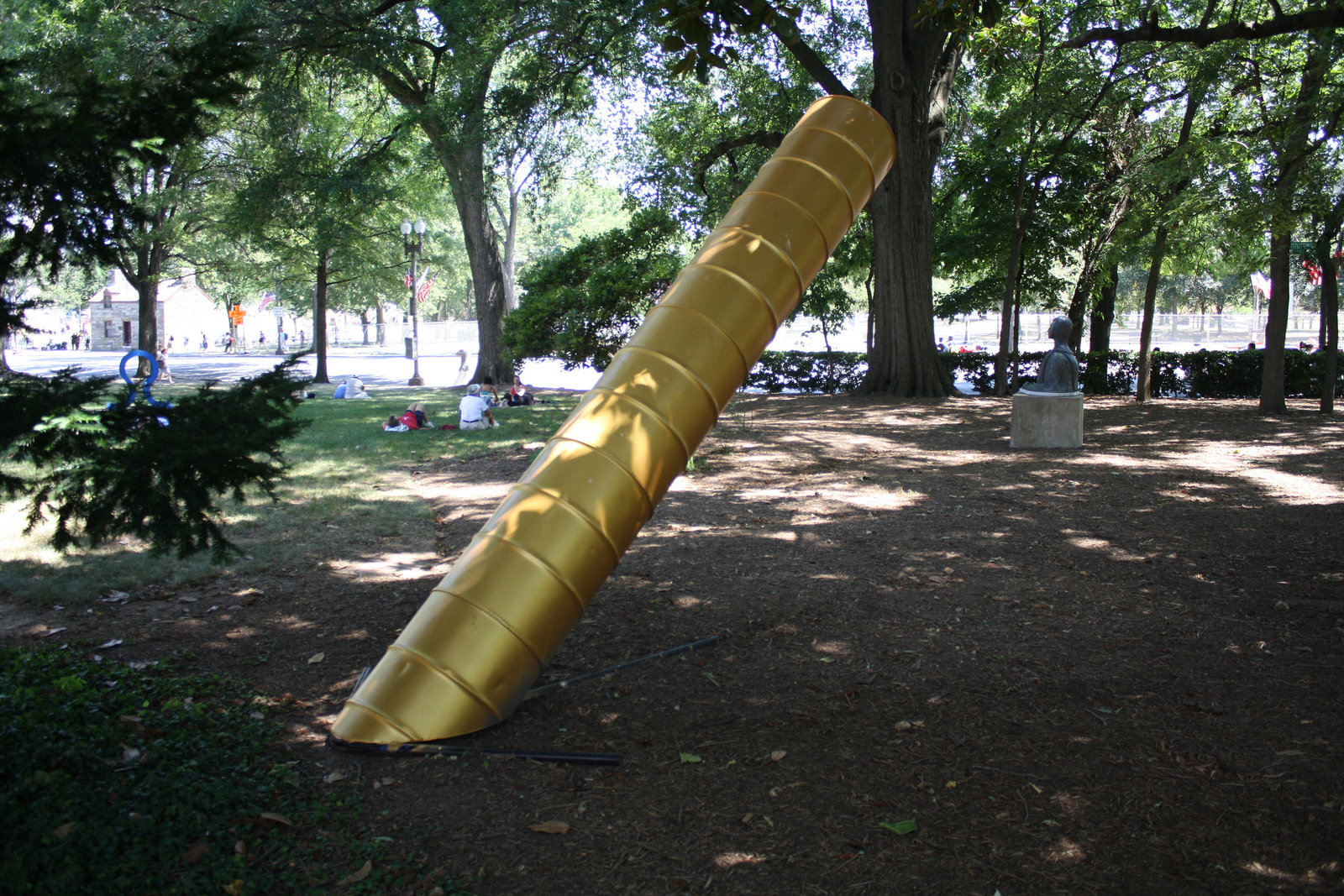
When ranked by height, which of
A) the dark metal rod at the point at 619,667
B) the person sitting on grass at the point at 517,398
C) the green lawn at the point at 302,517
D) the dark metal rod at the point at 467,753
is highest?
the person sitting on grass at the point at 517,398

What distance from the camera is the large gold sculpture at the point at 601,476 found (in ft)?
14.6

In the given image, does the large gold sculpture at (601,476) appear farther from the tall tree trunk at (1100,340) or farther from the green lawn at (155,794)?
the tall tree trunk at (1100,340)

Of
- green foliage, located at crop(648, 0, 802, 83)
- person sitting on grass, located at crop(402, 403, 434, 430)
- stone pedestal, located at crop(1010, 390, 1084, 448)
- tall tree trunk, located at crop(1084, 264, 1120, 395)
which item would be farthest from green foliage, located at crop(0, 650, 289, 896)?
tall tree trunk, located at crop(1084, 264, 1120, 395)

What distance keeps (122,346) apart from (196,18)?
55.5 meters

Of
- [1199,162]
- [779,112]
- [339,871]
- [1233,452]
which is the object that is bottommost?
[339,871]

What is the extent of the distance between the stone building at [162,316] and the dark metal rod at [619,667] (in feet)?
196

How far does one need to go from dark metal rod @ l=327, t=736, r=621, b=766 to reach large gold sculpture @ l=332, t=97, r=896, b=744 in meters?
0.04

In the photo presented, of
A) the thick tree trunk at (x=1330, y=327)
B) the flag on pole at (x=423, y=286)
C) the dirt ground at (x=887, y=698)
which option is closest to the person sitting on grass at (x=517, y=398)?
the dirt ground at (x=887, y=698)

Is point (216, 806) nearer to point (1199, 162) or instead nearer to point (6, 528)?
point (6, 528)

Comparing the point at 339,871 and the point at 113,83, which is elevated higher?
the point at 113,83

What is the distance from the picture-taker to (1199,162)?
46.6 ft

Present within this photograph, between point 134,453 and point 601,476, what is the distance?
6.83 feet

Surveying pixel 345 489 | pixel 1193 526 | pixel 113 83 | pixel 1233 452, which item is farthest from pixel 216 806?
pixel 1233 452

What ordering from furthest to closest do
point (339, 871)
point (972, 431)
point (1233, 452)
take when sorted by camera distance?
point (972, 431) → point (1233, 452) → point (339, 871)
